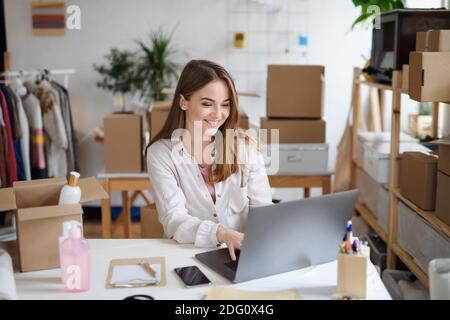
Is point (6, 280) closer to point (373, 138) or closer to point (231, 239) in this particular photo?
point (231, 239)

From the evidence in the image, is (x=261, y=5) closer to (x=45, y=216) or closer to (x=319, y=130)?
(x=319, y=130)

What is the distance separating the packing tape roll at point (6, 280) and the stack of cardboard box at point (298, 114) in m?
1.88

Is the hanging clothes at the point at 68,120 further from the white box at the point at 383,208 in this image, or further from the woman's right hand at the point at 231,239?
the woman's right hand at the point at 231,239

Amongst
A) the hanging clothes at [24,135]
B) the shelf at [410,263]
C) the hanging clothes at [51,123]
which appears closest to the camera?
the shelf at [410,263]

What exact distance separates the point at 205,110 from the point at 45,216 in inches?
26.2

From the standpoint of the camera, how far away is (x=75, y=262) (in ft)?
4.37

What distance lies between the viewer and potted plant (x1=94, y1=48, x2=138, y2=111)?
4125mm

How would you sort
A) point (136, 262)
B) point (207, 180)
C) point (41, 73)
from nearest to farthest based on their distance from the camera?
point (136, 262) → point (207, 180) → point (41, 73)

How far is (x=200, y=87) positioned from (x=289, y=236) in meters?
0.70

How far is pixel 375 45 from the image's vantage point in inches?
123

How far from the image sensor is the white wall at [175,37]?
420 cm

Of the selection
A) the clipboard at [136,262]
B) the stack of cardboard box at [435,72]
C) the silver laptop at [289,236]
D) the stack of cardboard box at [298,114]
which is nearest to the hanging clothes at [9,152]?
the stack of cardboard box at [298,114]

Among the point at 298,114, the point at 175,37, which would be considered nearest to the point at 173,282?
the point at 298,114

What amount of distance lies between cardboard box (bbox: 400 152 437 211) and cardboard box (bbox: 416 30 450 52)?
0.44 metres
